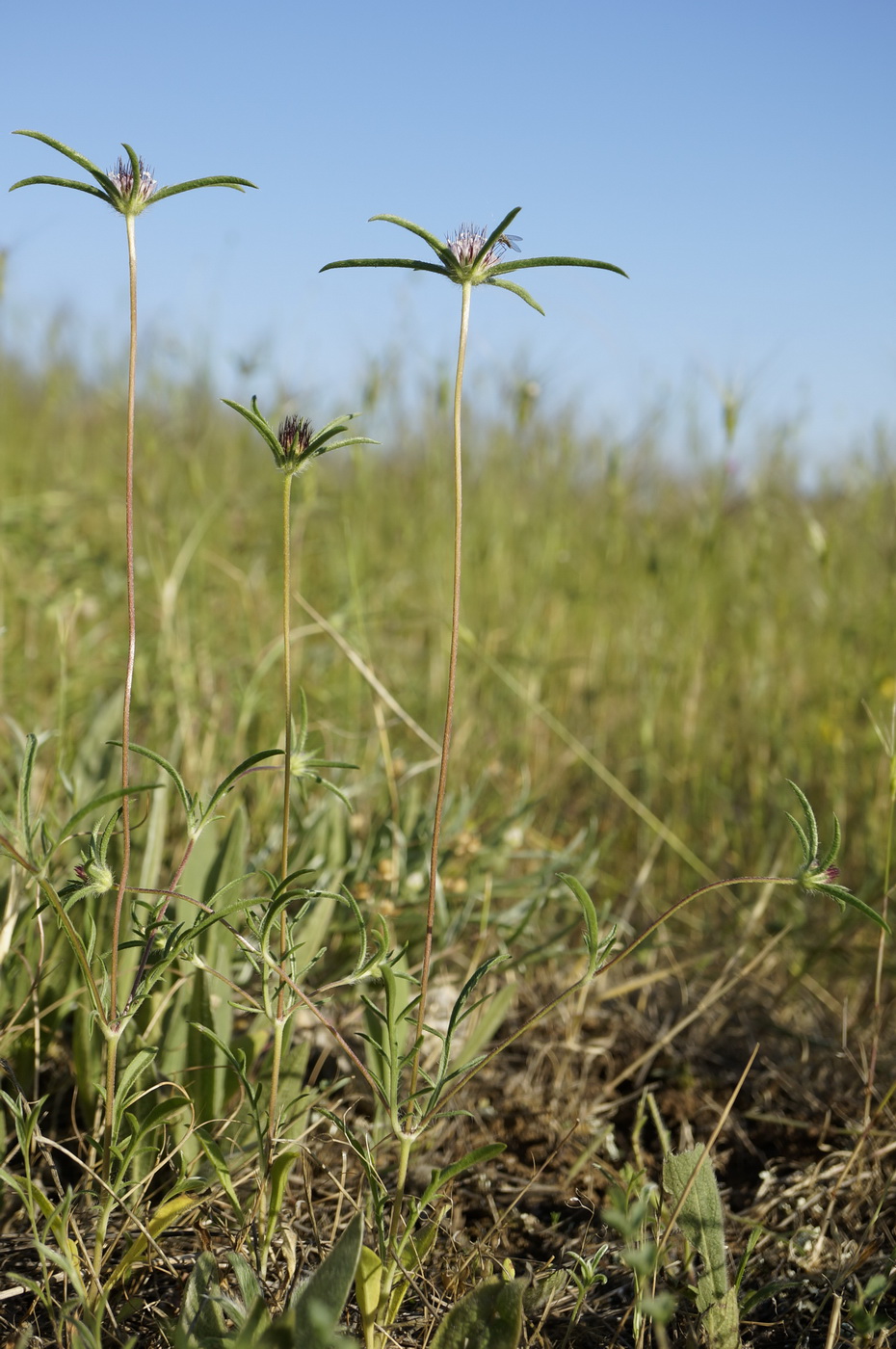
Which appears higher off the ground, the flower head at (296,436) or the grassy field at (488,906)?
the flower head at (296,436)

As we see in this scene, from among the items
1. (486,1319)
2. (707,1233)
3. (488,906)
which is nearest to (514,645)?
(488,906)

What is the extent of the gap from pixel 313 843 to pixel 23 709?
2.51 feet

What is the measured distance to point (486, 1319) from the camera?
84 cm

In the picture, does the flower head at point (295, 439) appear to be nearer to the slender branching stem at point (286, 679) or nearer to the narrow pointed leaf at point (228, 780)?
the slender branching stem at point (286, 679)

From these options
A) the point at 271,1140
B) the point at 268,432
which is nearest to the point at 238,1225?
the point at 271,1140

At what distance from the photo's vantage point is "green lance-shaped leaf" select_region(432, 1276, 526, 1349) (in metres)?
0.82

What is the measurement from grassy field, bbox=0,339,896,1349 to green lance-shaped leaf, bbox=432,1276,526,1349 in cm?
7

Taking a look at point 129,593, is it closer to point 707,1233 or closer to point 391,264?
point 391,264

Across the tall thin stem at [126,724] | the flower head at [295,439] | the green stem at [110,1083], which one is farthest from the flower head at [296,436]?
the green stem at [110,1083]

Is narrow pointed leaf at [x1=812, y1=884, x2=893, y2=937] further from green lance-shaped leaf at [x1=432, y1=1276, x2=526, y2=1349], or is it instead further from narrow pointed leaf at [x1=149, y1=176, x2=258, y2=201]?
narrow pointed leaf at [x1=149, y1=176, x2=258, y2=201]

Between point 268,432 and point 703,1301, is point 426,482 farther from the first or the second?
point 703,1301

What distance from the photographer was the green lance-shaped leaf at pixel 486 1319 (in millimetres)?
824

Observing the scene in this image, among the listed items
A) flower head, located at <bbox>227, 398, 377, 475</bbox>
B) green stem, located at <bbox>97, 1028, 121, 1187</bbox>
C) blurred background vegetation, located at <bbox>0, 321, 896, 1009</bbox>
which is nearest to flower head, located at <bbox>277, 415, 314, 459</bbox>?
flower head, located at <bbox>227, 398, 377, 475</bbox>

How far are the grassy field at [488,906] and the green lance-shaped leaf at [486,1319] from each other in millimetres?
70
